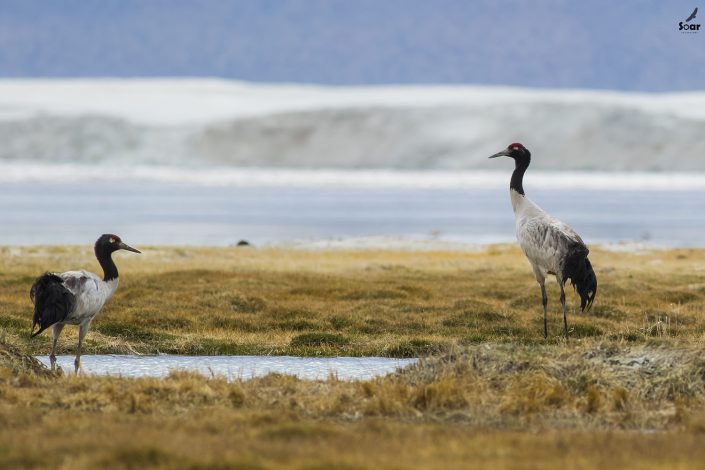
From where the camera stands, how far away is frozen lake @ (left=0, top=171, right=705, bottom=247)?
7806cm

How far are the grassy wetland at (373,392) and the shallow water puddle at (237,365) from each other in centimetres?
65

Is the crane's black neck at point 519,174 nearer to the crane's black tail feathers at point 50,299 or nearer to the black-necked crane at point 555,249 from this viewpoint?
the black-necked crane at point 555,249

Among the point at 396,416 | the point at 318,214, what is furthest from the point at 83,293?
the point at 318,214

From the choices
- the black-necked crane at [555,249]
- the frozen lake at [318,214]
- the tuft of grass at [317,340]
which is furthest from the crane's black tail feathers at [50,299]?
the frozen lake at [318,214]

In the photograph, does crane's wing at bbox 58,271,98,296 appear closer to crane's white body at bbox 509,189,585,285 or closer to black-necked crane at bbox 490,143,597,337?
black-necked crane at bbox 490,143,597,337

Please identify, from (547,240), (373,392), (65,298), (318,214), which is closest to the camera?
(373,392)

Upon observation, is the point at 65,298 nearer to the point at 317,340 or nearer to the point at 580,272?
the point at 317,340

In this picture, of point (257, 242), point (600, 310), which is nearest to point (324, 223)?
point (257, 242)

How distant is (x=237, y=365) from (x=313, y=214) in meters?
98.8

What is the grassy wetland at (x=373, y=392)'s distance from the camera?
10391 mm

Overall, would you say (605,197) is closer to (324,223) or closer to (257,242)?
(324,223)

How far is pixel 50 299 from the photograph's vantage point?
16.3 m

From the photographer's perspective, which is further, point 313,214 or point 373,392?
point 313,214

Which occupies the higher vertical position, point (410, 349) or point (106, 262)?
point (106, 262)
